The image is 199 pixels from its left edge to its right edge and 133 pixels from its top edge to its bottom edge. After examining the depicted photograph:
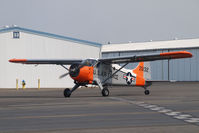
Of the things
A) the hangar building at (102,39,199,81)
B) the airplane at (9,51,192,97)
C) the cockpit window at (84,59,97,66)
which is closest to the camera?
the airplane at (9,51,192,97)

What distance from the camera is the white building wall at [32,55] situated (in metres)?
45.0

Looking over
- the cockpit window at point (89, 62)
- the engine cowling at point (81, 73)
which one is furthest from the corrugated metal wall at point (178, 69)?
the engine cowling at point (81, 73)

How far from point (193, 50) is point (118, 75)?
2848cm

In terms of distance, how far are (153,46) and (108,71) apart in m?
31.3

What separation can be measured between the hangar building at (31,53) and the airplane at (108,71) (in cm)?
1760

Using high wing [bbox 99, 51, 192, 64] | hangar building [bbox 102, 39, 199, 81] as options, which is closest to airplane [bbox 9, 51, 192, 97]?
high wing [bbox 99, 51, 192, 64]

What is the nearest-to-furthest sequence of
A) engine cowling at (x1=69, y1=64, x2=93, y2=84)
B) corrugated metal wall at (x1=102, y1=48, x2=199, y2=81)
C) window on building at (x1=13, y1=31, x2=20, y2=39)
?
engine cowling at (x1=69, y1=64, x2=93, y2=84)
window on building at (x1=13, y1=31, x2=20, y2=39)
corrugated metal wall at (x1=102, y1=48, x2=199, y2=81)

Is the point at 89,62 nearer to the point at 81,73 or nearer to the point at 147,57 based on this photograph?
the point at 81,73

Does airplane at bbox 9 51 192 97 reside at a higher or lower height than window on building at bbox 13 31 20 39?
lower

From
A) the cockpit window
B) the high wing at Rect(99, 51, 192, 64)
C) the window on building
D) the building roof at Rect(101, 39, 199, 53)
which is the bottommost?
the cockpit window

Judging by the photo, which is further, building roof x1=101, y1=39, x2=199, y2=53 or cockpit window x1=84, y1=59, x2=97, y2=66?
building roof x1=101, y1=39, x2=199, y2=53

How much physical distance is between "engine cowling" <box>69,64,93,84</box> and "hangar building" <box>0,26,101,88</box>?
2321 cm

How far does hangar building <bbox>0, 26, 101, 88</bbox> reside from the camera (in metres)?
45.0

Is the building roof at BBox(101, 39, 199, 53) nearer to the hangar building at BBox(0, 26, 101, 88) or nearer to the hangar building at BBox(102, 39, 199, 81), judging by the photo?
the hangar building at BBox(102, 39, 199, 81)
